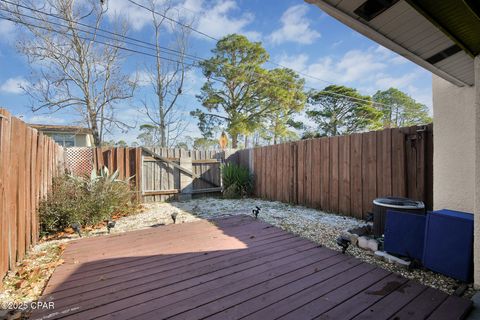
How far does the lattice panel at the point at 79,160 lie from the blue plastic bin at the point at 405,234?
5.70m

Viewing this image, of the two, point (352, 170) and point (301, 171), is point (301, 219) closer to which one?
point (352, 170)

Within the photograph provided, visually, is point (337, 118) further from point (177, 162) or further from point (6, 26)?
point (6, 26)

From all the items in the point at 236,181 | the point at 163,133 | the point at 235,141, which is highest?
the point at 163,133

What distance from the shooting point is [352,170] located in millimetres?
3984

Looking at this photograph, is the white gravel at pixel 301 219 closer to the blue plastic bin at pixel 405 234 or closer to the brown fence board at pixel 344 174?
the blue plastic bin at pixel 405 234

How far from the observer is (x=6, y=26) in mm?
5949

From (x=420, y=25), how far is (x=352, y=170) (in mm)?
2868

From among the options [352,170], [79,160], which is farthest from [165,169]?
[352,170]

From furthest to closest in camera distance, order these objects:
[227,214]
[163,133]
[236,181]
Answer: [163,133] → [236,181] → [227,214]

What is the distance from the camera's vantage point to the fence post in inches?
245

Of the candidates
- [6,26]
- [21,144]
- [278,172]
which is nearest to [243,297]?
[21,144]

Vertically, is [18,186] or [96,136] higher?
[96,136]

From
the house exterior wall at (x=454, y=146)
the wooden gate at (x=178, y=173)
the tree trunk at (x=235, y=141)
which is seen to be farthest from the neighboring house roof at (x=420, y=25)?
the tree trunk at (x=235, y=141)

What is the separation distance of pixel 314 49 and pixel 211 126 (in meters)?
7.41
